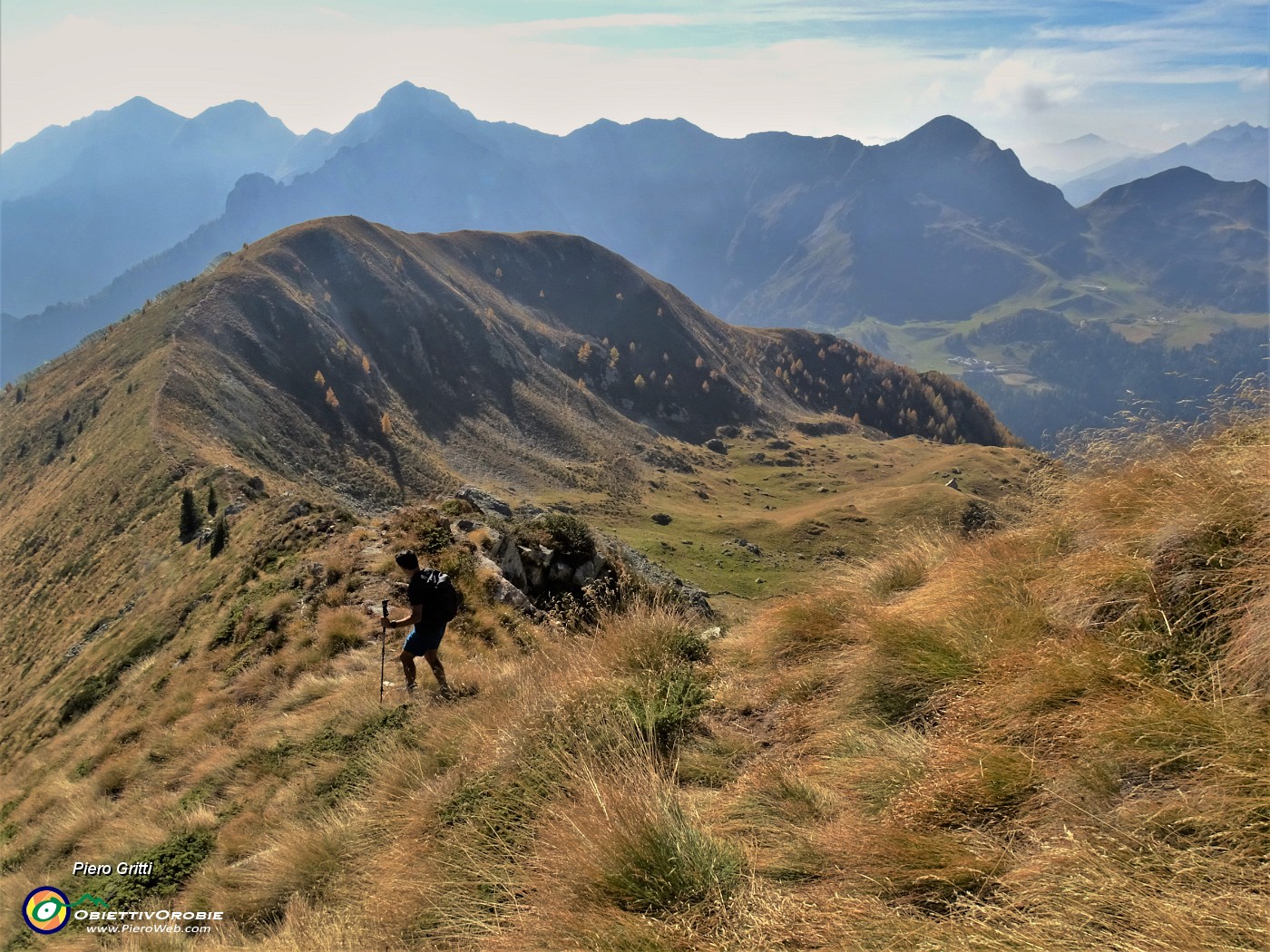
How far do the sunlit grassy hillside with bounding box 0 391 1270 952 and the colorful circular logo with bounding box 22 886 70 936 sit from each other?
20cm

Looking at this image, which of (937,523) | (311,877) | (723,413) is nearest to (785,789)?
(311,877)

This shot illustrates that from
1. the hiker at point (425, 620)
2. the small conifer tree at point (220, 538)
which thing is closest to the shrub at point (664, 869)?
the hiker at point (425, 620)

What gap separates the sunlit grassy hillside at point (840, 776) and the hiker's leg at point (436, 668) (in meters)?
0.60

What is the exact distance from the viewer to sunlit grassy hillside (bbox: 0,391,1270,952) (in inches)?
129

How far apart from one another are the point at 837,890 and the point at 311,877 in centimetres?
492

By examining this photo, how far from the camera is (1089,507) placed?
6680mm

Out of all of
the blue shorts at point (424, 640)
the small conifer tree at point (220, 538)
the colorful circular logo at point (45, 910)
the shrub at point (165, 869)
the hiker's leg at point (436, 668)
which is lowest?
the colorful circular logo at point (45, 910)

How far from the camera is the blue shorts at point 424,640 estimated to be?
954cm

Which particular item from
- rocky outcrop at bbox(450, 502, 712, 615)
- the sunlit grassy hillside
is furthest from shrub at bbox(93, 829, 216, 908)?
rocky outcrop at bbox(450, 502, 712, 615)

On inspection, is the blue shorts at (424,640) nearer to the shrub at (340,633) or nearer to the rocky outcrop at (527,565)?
the shrub at (340,633)

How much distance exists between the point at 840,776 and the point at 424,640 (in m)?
6.64

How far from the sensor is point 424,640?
958 cm

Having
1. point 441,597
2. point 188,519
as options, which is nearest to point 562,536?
point 441,597

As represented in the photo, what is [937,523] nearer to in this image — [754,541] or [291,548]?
[291,548]
